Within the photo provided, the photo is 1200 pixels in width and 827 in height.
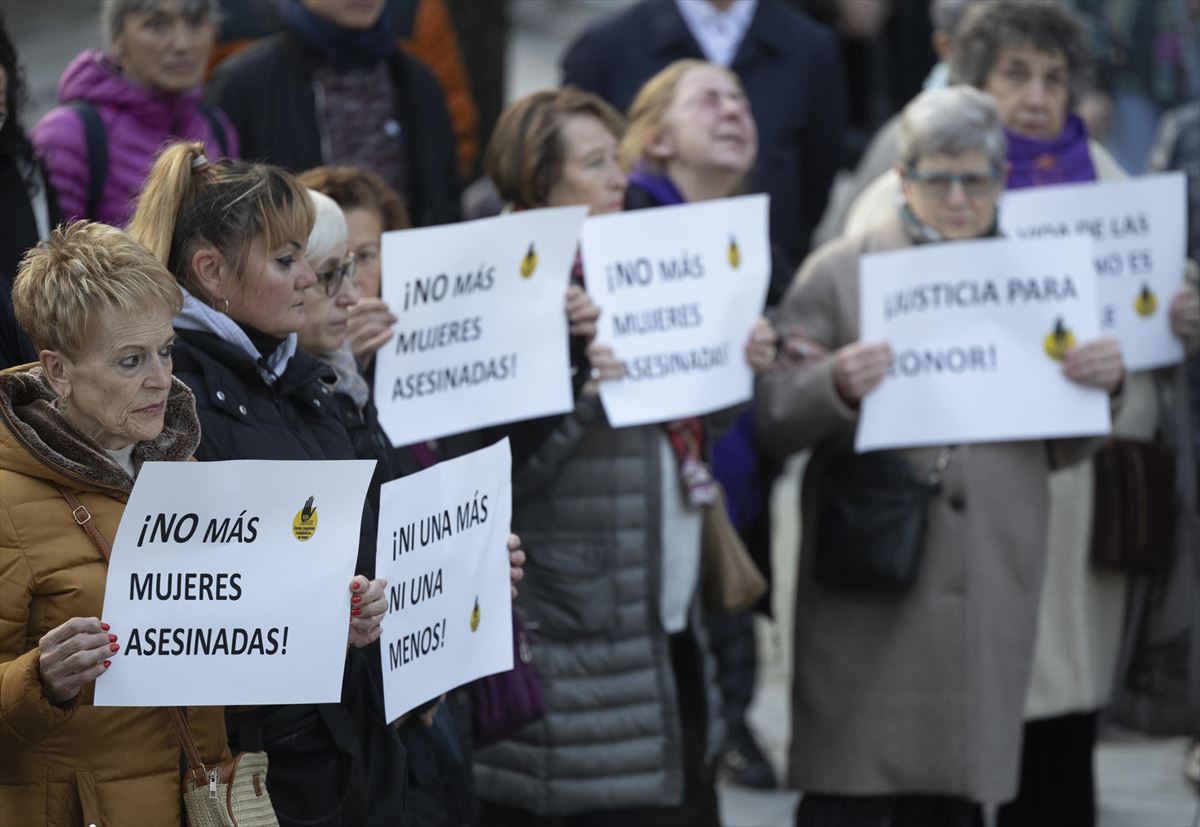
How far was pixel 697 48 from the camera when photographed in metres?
7.14

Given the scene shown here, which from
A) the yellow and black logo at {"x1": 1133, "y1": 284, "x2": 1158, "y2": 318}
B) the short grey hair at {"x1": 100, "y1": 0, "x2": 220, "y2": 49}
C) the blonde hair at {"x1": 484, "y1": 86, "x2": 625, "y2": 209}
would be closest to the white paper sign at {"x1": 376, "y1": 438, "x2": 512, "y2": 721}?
the blonde hair at {"x1": 484, "y1": 86, "x2": 625, "y2": 209}

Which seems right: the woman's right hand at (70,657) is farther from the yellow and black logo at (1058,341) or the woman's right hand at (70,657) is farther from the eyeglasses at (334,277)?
the yellow and black logo at (1058,341)

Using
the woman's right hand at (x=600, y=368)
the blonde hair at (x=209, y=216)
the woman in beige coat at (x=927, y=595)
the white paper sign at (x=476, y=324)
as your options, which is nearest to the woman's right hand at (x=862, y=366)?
the woman in beige coat at (x=927, y=595)

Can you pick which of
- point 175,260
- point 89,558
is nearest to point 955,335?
point 175,260

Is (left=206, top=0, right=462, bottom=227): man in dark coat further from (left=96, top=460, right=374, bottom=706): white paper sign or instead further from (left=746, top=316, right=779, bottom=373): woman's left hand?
(left=96, top=460, right=374, bottom=706): white paper sign

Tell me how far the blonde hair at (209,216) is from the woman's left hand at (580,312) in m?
1.35

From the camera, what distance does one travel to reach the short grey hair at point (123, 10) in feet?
18.0

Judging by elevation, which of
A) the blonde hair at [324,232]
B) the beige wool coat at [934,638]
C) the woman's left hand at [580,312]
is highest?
the blonde hair at [324,232]

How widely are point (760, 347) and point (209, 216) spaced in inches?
79.3

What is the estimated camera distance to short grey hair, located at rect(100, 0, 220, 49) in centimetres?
550

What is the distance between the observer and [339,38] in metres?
5.97

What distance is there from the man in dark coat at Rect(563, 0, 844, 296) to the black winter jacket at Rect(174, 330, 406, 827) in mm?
3416

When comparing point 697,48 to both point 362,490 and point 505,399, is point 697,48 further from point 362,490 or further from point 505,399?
point 362,490

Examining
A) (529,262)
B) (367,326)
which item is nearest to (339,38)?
(529,262)
